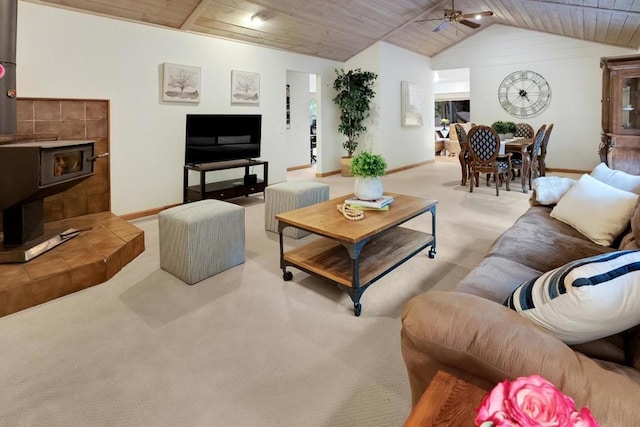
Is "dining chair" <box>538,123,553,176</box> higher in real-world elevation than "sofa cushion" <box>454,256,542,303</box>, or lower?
higher

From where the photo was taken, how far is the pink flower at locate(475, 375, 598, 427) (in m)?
0.53

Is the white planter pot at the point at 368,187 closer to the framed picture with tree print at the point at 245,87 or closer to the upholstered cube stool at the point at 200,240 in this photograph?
the upholstered cube stool at the point at 200,240

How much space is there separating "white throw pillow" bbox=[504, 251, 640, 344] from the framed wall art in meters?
7.68

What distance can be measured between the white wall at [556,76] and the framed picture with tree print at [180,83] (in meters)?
6.74

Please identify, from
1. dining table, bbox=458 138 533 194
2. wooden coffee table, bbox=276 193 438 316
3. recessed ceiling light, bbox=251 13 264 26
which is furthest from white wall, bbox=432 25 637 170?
wooden coffee table, bbox=276 193 438 316

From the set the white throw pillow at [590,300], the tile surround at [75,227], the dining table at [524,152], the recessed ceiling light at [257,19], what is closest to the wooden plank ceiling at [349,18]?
the recessed ceiling light at [257,19]

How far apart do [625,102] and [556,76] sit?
4671 millimetres

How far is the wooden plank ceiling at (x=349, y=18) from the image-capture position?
4.30m

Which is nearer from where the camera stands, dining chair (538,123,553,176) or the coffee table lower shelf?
the coffee table lower shelf

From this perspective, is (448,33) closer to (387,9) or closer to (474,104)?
(474,104)

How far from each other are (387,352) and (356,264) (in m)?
0.54

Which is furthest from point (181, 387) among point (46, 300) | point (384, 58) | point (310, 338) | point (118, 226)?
point (384, 58)

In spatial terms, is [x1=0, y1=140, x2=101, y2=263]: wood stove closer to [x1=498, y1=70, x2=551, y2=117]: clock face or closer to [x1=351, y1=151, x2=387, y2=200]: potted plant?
[x1=351, y1=151, x2=387, y2=200]: potted plant

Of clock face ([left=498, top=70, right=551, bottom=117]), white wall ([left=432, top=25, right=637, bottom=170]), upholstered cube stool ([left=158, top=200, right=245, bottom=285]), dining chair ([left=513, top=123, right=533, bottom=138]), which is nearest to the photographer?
upholstered cube stool ([left=158, top=200, right=245, bottom=285])
